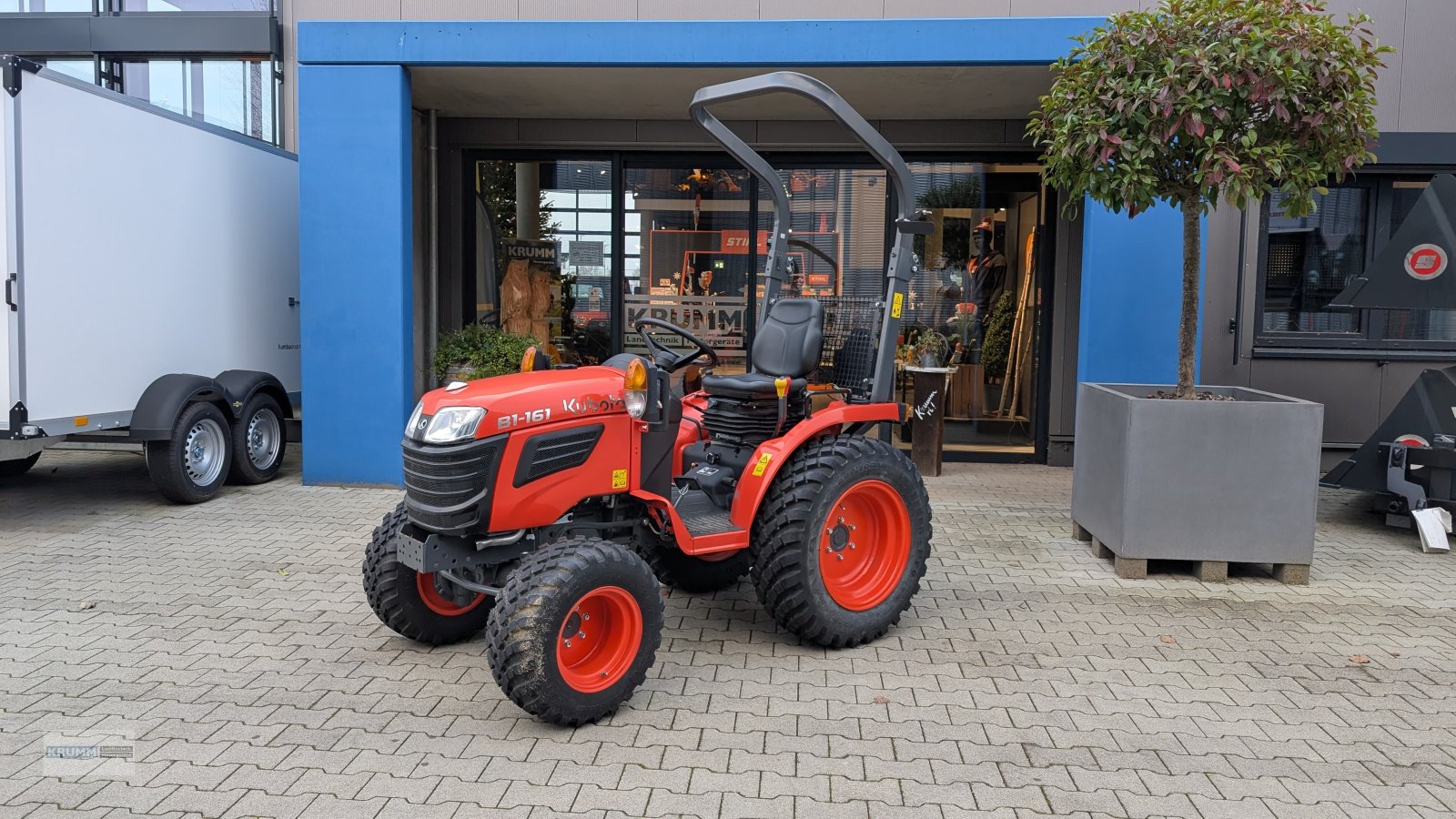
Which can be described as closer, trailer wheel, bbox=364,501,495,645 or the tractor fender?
trailer wheel, bbox=364,501,495,645

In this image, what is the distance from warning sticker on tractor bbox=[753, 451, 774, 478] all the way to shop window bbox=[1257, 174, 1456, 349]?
20.1 ft

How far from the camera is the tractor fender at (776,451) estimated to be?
403 cm

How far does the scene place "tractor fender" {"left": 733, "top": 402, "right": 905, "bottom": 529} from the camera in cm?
403

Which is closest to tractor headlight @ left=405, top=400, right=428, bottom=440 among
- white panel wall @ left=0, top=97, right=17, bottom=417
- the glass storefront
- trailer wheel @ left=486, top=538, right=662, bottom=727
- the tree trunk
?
trailer wheel @ left=486, top=538, right=662, bottom=727

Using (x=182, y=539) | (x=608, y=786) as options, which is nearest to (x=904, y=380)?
(x=182, y=539)

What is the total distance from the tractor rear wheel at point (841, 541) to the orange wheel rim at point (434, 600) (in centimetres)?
120

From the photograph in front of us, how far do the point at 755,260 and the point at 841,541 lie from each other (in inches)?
225

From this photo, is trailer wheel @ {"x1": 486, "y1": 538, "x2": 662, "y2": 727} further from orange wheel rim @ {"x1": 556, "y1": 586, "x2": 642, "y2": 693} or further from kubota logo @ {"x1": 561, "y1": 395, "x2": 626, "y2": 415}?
kubota logo @ {"x1": 561, "y1": 395, "x2": 626, "y2": 415}

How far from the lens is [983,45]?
699cm

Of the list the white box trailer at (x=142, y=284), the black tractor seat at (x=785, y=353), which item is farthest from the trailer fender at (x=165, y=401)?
the black tractor seat at (x=785, y=353)

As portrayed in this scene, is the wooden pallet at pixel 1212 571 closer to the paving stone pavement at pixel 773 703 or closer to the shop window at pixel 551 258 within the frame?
the paving stone pavement at pixel 773 703

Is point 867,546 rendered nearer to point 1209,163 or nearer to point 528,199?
point 1209,163

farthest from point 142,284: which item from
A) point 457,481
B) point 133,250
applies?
point 457,481

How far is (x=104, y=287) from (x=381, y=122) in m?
2.16
